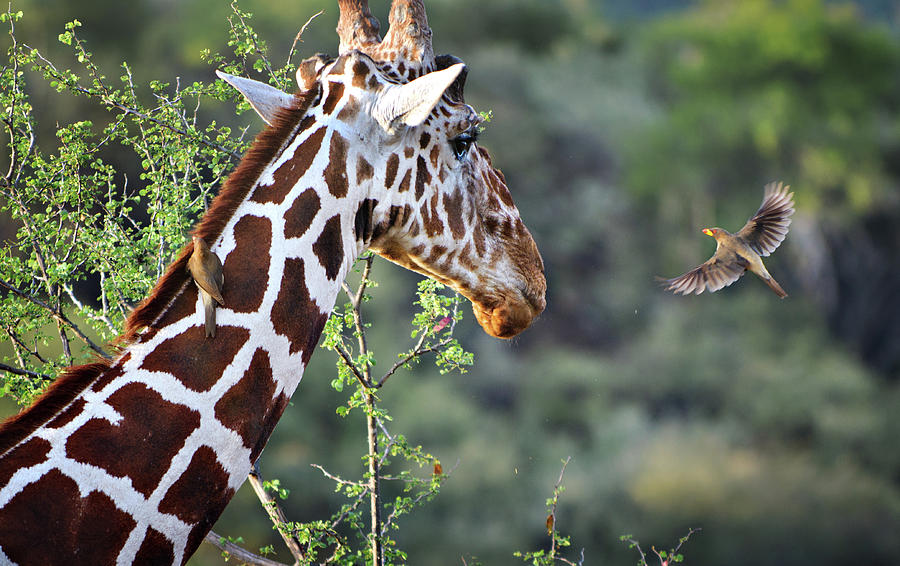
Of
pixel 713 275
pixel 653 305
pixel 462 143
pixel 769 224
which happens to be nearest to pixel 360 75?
pixel 462 143

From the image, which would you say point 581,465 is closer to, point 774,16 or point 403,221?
point 774,16

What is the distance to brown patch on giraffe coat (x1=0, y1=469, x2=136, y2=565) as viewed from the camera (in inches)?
70.9

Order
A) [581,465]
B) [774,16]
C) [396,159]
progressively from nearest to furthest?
[396,159], [581,465], [774,16]

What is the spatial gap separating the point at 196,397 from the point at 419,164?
2.30 feet

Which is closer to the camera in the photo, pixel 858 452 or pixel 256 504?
pixel 256 504

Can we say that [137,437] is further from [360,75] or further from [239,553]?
[239,553]

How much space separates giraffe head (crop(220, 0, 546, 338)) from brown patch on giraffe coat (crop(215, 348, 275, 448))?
1.21 feet

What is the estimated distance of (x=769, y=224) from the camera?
3.70 meters

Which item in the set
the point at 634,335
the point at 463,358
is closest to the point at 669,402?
the point at 634,335

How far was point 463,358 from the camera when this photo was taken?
3096 mm

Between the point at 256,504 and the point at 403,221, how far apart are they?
41.1 feet

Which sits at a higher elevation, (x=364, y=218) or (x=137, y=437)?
(x=364, y=218)

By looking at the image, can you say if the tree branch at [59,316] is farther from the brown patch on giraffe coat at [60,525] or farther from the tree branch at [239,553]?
the brown patch on giraffe coat at [60,525]

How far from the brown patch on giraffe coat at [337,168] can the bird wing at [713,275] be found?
5.37ft
